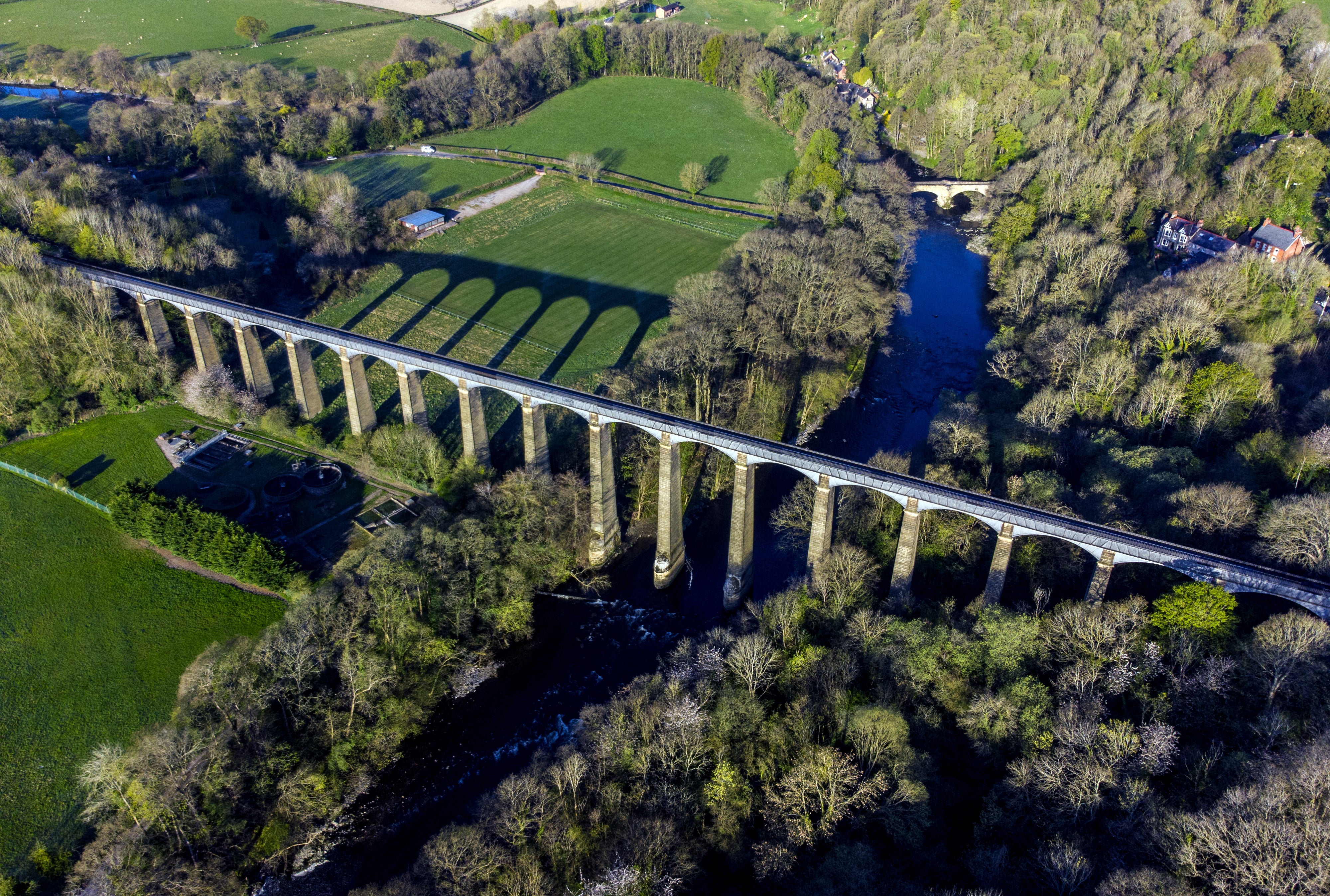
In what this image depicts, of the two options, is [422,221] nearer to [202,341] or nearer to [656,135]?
[202,341]

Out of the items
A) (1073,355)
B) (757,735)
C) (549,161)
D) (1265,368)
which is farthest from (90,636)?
(549,161)

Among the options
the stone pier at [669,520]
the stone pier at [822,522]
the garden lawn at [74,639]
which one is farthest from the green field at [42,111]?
the stone pier at [822,522]

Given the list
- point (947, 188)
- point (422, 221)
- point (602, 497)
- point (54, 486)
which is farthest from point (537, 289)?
point (947, 188)

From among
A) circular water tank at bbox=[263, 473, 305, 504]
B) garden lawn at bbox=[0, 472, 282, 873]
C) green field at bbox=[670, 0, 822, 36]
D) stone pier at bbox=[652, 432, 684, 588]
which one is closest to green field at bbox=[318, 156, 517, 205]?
circular water tank at bbox=[263, 473, 305, 504]

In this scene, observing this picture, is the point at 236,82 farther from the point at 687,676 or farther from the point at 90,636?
the point at 687,676

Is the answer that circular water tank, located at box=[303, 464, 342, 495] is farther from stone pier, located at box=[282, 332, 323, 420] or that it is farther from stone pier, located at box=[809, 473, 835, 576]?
stone pier, located at box=[809, 473, 835, 576]

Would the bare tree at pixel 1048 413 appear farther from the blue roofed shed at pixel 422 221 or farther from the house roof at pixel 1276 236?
the blue roofed shed at pixel 422 221
